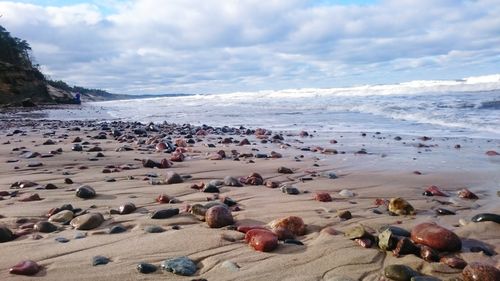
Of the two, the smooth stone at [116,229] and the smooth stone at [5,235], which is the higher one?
the smooth stone at [5,235]

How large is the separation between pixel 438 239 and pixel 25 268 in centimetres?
220

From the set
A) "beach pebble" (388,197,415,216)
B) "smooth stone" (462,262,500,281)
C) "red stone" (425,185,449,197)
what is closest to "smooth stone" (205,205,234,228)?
"beach pebble" (388,197,415,216)

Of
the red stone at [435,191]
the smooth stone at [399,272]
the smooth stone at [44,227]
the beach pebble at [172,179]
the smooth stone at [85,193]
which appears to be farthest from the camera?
the beach pebble at [172,179]

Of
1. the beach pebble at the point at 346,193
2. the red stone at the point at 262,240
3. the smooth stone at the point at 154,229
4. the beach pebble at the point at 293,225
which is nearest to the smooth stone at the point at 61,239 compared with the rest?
the smooth stone at the point at 154,229

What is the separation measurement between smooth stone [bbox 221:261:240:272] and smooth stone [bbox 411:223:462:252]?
1085 millimetres

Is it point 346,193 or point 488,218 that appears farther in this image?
point 346,193

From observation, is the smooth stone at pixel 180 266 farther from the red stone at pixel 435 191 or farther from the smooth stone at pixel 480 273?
the red stone at pixel 435 191

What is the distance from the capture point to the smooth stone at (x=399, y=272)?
2100 mm

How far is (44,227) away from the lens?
272cm

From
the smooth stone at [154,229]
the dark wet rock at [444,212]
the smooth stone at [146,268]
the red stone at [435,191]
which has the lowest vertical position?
the smooth stone at [146,268]

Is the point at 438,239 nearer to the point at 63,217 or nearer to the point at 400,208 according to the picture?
Answer: the point at 400,208

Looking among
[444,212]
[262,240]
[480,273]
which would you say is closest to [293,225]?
[262,240]

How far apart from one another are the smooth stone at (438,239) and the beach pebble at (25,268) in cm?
207

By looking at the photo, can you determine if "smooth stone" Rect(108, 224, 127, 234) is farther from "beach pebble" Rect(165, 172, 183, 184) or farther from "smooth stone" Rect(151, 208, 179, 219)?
"beach pebble" Rect(165, 172, 183, 184)
